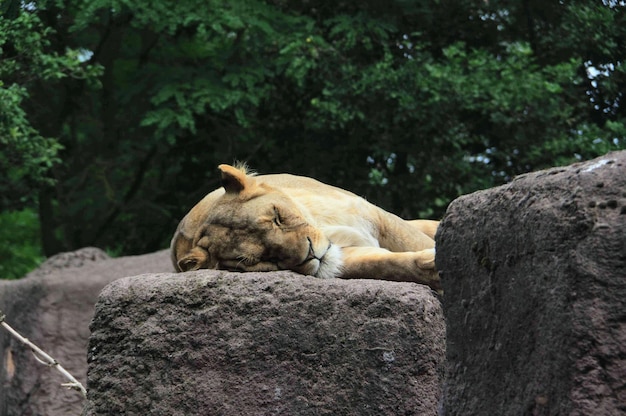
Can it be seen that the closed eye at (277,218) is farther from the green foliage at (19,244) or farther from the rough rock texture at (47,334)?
the green foliage at (19,244)

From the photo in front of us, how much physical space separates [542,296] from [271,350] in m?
0.99

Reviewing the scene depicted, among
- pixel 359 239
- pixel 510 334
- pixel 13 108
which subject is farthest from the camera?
pixel 13 108

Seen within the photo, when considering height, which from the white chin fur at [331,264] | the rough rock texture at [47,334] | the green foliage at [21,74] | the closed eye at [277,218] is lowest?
the rough rock texture at [47,334]

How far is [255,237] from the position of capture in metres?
3.96

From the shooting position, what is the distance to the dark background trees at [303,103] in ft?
30.9

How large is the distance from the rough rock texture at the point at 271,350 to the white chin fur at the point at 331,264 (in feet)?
2.75

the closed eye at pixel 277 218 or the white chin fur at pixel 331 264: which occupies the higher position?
the closed eye at pixel 277 218

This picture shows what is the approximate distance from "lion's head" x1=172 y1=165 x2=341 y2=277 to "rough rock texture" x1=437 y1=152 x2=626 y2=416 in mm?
1123

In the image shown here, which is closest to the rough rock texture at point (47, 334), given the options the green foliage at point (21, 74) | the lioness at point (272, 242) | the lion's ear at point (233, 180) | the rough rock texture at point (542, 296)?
the green foliage at point (21, 74)

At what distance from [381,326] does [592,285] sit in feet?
2.92

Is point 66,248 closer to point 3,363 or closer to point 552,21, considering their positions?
point 3,363

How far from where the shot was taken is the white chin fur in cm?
409

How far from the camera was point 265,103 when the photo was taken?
37.5 feet

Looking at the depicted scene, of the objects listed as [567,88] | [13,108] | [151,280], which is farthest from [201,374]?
[567,88]
